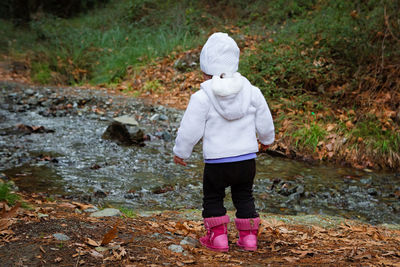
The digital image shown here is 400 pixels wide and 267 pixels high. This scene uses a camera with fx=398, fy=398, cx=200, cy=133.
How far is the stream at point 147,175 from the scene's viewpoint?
15.0 ft

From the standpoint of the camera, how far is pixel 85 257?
91.4 inches

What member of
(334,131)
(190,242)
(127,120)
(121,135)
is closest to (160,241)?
(190,242)

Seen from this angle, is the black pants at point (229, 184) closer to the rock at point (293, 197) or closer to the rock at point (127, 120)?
the rock at point (293, 197)

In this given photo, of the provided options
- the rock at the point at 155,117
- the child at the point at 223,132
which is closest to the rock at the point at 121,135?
the rock at the point at 155,117

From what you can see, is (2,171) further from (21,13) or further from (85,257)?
(21,13)

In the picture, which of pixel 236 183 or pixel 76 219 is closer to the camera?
pixel 236 183

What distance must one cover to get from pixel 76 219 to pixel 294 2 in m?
11.7

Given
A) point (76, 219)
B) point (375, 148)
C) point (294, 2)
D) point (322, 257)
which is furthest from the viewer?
point (294, 2)

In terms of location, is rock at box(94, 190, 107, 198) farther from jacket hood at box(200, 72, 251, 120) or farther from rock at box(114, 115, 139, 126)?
rock at box(114, 115, 139, 126)

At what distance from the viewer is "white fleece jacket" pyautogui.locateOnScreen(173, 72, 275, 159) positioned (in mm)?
2662

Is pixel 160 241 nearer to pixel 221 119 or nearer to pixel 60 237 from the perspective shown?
pixel 60 237

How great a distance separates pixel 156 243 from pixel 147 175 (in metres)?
2.62

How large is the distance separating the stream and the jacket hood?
196cm

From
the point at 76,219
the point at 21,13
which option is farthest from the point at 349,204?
the point at 21,13
